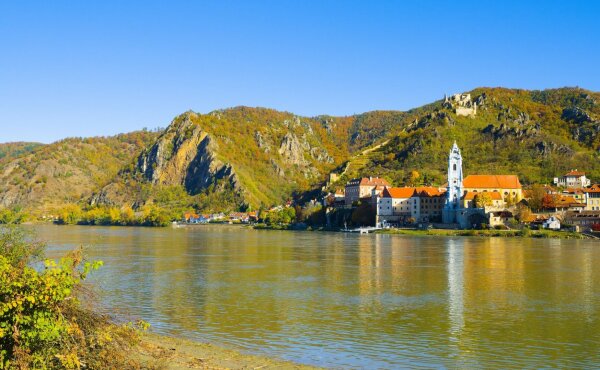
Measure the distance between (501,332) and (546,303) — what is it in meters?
7.42

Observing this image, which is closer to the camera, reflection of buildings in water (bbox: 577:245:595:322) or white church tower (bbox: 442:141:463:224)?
reflection of buildings in water (bbox: 577:245:595:322)

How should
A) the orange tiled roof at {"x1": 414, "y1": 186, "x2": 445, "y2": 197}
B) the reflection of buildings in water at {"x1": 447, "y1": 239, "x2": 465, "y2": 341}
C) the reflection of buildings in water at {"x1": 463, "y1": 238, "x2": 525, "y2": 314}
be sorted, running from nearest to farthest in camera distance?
the reflection of buildings in water at {"x1": 447, "y1": 239, "x2": 465, "y2": 341} < the reflection of buildings in water at {"x1": 463, "y1": 238, "x2": 525, "y2": 314} < the orange tiled roof at {"x1": 414, "y1": 186, "x2": 445, "y2": 197}

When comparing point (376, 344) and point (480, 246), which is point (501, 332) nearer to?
point (376, 344)

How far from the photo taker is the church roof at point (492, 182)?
10738 cm

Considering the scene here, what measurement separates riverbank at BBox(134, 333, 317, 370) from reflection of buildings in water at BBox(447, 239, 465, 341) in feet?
21.8

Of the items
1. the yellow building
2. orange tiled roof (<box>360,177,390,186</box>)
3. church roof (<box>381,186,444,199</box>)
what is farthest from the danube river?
orange tiled roof (<box>360,177,390,186</box>)

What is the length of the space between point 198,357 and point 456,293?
17016 millimetres

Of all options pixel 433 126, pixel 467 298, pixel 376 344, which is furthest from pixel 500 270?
pixel 433 126

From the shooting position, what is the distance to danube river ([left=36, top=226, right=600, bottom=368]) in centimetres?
1875

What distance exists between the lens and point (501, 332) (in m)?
21.5

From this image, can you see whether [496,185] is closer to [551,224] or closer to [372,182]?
[551,224]

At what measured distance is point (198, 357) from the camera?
675 inches

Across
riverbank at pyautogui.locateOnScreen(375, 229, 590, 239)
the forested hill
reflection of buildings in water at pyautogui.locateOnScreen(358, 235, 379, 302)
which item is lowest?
reflection of buildings in water at pyautogui.locateOnScreen(358, 235, 379, 302)

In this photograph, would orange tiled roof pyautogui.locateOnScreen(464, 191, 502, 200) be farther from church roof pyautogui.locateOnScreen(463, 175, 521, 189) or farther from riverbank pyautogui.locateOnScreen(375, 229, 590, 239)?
riverbank pyautogui.locateOnScreen(375, 229, 590, 239)
